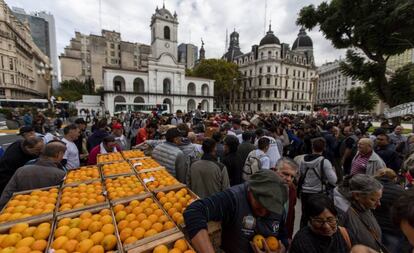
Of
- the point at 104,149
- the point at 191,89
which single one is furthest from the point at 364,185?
the point at 191,89

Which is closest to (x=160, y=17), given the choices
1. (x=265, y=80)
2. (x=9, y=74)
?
(x=265, y=80)

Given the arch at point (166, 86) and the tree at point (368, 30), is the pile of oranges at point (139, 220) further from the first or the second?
the arch at point (166, 86)

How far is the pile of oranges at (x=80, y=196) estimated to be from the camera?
2.08 meters

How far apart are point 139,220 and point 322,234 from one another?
5.65 ft

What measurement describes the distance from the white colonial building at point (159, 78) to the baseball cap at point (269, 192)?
Result: 41.3 meters

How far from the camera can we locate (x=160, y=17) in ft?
136

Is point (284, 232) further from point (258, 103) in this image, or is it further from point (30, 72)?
point (30, 72)

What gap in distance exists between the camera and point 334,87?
77.8 m

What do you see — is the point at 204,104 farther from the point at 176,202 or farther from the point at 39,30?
the point at 39,30

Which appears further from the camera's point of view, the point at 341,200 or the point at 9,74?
the point at 9,74

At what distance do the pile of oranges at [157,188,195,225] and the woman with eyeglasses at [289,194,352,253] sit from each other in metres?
1.12

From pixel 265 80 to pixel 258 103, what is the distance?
7.33 m

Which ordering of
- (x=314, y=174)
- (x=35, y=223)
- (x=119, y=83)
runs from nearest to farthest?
(x=35, y=223)
(x=314, y=174)
(x=119, y=83)

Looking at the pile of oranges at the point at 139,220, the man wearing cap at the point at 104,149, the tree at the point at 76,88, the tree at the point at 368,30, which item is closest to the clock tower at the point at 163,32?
the tree at the point at 76,88
